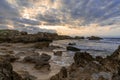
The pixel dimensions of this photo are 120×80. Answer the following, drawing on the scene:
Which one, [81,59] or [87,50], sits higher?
[81,59]

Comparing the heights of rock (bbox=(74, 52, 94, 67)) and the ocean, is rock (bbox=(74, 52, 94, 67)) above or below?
above

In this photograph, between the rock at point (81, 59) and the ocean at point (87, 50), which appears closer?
the rock at point (81, 59)

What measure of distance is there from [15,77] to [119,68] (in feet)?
20.9

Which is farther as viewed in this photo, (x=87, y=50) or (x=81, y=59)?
(x=87, y=50)

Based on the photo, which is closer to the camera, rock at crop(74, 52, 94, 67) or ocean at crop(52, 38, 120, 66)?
rock at crop(74, 52, 94, 67)

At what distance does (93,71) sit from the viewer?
10.1m

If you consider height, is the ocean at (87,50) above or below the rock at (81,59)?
below

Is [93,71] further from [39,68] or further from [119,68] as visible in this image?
[39,68]

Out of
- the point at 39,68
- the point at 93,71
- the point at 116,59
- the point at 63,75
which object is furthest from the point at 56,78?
the point at 39,68

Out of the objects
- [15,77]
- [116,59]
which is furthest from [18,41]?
[15,77]

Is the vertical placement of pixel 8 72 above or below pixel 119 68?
above

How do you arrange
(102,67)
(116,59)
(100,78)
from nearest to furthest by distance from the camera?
1. (100,78)
2. (102,67)
3. (116,59)

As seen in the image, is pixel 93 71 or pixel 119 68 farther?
pixel 119 68

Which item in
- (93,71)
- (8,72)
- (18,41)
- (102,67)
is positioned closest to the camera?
(8,72)
